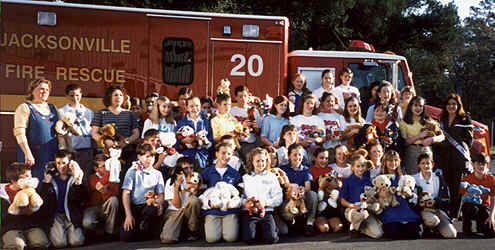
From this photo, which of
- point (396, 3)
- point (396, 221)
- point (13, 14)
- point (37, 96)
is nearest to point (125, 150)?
point (37, 96)

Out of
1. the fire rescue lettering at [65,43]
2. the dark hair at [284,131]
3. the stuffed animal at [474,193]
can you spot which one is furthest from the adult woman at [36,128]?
the stuffed animal at [474,193]

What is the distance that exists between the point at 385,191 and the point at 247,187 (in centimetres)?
159

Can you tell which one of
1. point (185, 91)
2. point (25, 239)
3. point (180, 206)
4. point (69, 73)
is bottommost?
point (25, 239)

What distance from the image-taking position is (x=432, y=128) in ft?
21.8

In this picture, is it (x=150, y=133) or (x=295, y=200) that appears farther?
(x=150, y=133)

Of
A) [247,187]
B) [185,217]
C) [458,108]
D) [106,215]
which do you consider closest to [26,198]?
[106,215]

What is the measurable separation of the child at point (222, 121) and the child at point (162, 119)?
0.54 m

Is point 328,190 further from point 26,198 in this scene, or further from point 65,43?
point 65,43

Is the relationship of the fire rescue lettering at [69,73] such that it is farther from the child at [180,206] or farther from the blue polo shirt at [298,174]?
the blue polo shirt at [298,174]

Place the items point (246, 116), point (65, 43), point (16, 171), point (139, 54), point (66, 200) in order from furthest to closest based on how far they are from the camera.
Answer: point (139, 54) → point (65, 43) → point (246, 116) → point (66, 200) → point (16, 171)

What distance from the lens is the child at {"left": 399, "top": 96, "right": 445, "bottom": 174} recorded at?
260 inches

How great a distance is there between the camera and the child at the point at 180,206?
546 cm

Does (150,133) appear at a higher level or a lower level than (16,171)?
higher

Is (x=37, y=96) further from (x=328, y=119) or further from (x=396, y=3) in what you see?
(x=396, y=3)
